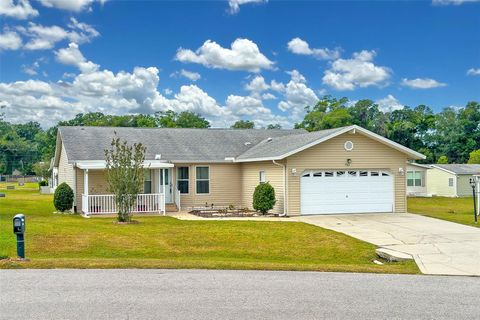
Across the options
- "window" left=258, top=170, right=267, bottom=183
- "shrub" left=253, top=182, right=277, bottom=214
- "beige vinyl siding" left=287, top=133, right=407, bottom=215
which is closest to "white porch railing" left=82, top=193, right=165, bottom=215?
"shrub" left=253, top=182, right=277, bottom=214

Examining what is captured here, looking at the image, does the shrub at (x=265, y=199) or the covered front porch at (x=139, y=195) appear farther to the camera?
the covered front porch at (x=139, y=195)

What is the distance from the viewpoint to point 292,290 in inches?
316

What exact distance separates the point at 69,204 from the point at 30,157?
270ft

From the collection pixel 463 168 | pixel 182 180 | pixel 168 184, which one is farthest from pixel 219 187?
pixel 463 168

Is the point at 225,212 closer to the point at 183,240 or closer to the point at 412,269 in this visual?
the point at 183,240

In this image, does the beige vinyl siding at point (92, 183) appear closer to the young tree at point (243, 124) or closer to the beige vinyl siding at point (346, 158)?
the beige vinyl siding at point (346, 158)

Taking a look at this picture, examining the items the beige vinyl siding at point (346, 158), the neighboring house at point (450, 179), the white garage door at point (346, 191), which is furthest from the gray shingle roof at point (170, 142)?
the neighboring house at point (450, 179)

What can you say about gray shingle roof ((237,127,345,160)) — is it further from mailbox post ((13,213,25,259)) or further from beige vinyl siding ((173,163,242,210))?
mailbox post ((13,213,25,259))

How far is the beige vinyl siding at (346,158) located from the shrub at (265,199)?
0.77m

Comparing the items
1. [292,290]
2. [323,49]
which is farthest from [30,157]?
[292,290]

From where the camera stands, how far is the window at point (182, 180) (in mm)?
23641

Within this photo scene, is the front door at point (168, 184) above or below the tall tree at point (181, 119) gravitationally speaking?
below

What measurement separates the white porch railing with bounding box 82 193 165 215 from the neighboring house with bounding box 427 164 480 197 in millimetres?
25839

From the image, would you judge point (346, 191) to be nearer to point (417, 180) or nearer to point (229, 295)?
point (229, 295)
